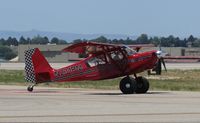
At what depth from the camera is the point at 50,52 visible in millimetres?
129625

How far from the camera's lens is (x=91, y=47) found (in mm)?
25531

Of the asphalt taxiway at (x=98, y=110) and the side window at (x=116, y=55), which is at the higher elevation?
the side window at (x=116, y=55)

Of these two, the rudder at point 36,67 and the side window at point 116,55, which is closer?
the side window at point 116,55

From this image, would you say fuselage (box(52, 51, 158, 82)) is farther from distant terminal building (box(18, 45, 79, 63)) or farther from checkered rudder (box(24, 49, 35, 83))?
distant terminal building (box(18, 45, 79, 63))

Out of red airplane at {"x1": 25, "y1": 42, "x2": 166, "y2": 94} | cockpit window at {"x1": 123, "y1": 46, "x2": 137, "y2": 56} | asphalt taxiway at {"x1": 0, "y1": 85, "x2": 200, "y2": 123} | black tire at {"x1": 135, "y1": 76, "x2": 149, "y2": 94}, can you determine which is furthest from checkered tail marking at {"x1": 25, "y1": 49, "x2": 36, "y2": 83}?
asphalt taxiway at {"x1": 0, "y1": 85, "x2": 200, "y2": 123}

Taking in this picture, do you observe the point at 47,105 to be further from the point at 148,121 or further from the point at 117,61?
the point at 117,61

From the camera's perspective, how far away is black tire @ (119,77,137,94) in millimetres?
24953

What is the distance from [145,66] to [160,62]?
2.77 feet

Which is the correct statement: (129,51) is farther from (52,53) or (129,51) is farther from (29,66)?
(52,53)

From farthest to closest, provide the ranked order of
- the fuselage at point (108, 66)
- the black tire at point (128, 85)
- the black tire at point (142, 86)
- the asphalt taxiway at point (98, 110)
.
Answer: the black tire at point (142, 86)
the fuselage at point (108, 66)
the black tire at point (128, 85)
the asphalt taxiway at point (98, 110)

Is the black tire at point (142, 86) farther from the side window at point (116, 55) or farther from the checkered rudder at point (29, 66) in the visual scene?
the checkered rudder at point (29, 66)

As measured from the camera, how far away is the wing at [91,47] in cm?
2496

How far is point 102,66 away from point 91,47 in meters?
1.32

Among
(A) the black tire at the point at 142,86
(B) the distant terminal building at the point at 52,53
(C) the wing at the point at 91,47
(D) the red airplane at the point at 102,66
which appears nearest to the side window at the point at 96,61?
(D) the red airplane at the point at 102,66
